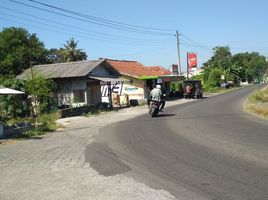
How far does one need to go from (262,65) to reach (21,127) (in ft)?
552

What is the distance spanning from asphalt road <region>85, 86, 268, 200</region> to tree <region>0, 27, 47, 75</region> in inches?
1818

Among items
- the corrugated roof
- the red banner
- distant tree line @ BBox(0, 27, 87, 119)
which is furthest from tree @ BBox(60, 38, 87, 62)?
the corrugated roof

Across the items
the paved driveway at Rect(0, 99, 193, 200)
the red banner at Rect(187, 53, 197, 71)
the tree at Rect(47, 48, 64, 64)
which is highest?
the tree at Rect(47, 48, 64, 64)

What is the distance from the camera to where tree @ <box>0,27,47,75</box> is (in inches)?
2303

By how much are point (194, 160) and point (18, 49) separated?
180 feet

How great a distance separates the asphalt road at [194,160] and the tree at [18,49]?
46.2m

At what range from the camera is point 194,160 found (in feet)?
29.5

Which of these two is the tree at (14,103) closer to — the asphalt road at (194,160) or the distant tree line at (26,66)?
the distant tree line at (26,66)

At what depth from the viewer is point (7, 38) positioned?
60.5m

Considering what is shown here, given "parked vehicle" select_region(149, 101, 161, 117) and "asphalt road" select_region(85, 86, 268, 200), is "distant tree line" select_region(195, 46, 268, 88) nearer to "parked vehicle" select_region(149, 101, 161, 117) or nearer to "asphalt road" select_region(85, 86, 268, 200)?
"parked vehicle" select_region(149, 101, 161, 117)

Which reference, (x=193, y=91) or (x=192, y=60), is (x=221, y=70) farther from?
(x=193, y=91)

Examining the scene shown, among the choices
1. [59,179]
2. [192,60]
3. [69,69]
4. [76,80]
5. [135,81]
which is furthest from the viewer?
[192,60]

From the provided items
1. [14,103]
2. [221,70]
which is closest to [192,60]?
[221,70]

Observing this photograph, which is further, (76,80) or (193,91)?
(193,91)
